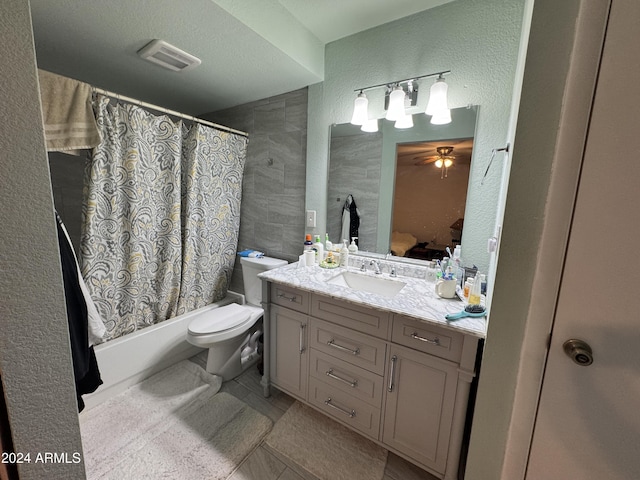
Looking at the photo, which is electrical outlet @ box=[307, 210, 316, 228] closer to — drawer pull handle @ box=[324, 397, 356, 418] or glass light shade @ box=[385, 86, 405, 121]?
glass light shade @ box=[385, 86, 405, 121]

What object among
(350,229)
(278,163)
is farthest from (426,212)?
(278,163)

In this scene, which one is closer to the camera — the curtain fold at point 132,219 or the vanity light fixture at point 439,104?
the vanity light fixture at point 439,104

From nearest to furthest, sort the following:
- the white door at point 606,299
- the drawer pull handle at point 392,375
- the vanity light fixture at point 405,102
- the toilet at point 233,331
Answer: the white door at point 606,299
the drawer pull handle at point 392,375
the vanity light fixture at point 405,102
the toilet at point 233,331

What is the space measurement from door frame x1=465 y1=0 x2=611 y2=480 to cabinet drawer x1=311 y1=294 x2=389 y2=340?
1.46 ft

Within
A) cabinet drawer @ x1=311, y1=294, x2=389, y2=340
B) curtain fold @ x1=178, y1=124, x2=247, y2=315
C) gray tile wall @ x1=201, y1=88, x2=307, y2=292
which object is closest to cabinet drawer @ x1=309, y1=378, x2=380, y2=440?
cabinet drawer @ x1=311, y1=294, x2=389, y2=340

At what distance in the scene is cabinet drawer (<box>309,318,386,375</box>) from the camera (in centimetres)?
121

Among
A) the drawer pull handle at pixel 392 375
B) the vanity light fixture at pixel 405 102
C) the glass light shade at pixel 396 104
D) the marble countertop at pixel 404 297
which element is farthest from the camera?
the glass light shade at pixel 396 104

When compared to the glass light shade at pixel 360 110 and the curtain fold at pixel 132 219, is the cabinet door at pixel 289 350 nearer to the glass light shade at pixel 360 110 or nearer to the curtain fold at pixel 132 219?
the curtain fold at pixel 132 219

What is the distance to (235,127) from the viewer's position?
2379mm

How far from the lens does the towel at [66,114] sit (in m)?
1.35

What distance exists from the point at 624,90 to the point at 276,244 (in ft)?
6.54

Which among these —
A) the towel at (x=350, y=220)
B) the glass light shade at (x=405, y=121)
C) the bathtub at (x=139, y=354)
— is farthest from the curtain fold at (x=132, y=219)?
the glass light shade at (x=405, y=121)

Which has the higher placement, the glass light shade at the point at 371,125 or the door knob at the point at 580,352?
the glass light shade at the point at 371,125

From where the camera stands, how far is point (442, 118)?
141 cm
